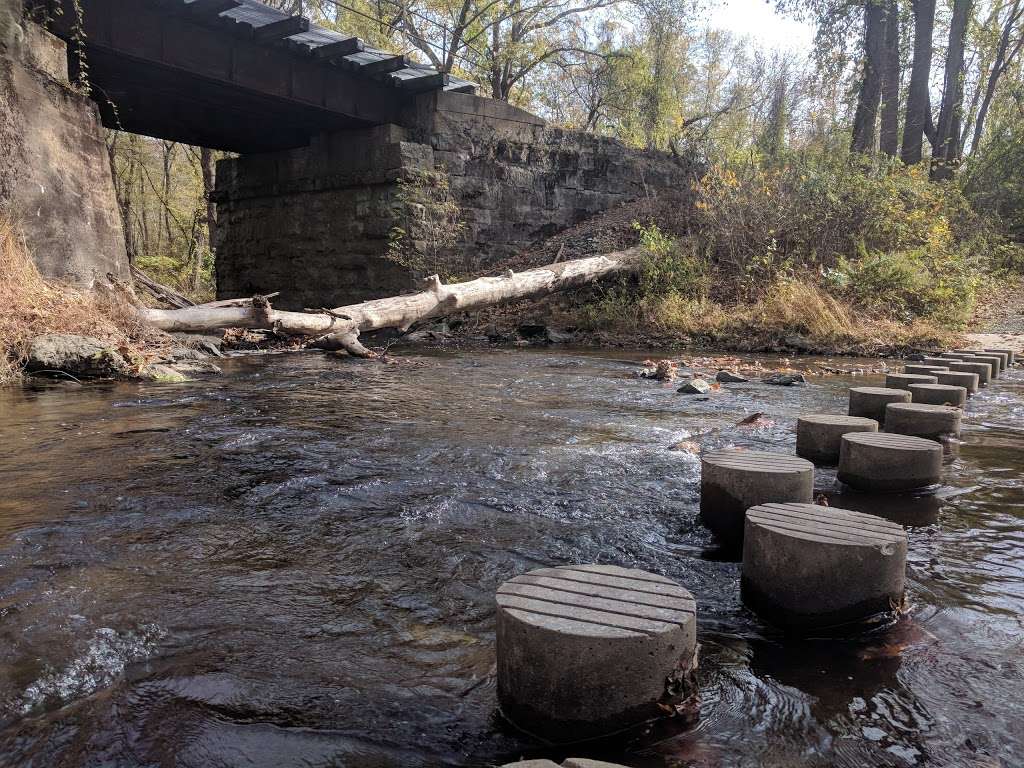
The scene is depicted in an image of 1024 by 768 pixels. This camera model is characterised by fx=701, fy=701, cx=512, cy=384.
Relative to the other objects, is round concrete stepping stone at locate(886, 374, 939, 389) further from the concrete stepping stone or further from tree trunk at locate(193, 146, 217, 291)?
tree trunk at locate(193, 146, 217, 291)

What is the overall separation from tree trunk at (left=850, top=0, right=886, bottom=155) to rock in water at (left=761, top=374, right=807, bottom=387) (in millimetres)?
13254

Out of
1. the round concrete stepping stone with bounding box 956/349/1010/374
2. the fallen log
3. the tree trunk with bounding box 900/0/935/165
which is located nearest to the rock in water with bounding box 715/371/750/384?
the round concrete stepping stone with bounding box 956/349/1010/374

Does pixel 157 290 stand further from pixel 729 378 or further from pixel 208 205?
pixel 208 205

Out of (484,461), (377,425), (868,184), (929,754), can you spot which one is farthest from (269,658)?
(868,184)

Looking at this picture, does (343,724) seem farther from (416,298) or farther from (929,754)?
(416,298)

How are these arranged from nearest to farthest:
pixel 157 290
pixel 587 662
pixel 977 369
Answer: pixel 587 662, pixel 977 369, pixel 157 290

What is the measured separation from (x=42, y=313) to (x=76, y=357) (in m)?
0.59

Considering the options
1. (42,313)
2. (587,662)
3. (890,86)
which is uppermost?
(890,86)

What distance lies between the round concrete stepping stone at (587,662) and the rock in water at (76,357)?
7.22 meters

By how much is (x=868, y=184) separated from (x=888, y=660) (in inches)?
562

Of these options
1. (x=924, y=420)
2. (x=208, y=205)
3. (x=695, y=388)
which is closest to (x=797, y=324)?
(x=695, y=388)

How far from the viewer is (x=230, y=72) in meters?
12.1

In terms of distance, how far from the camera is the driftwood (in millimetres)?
9242

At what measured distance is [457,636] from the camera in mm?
2311
